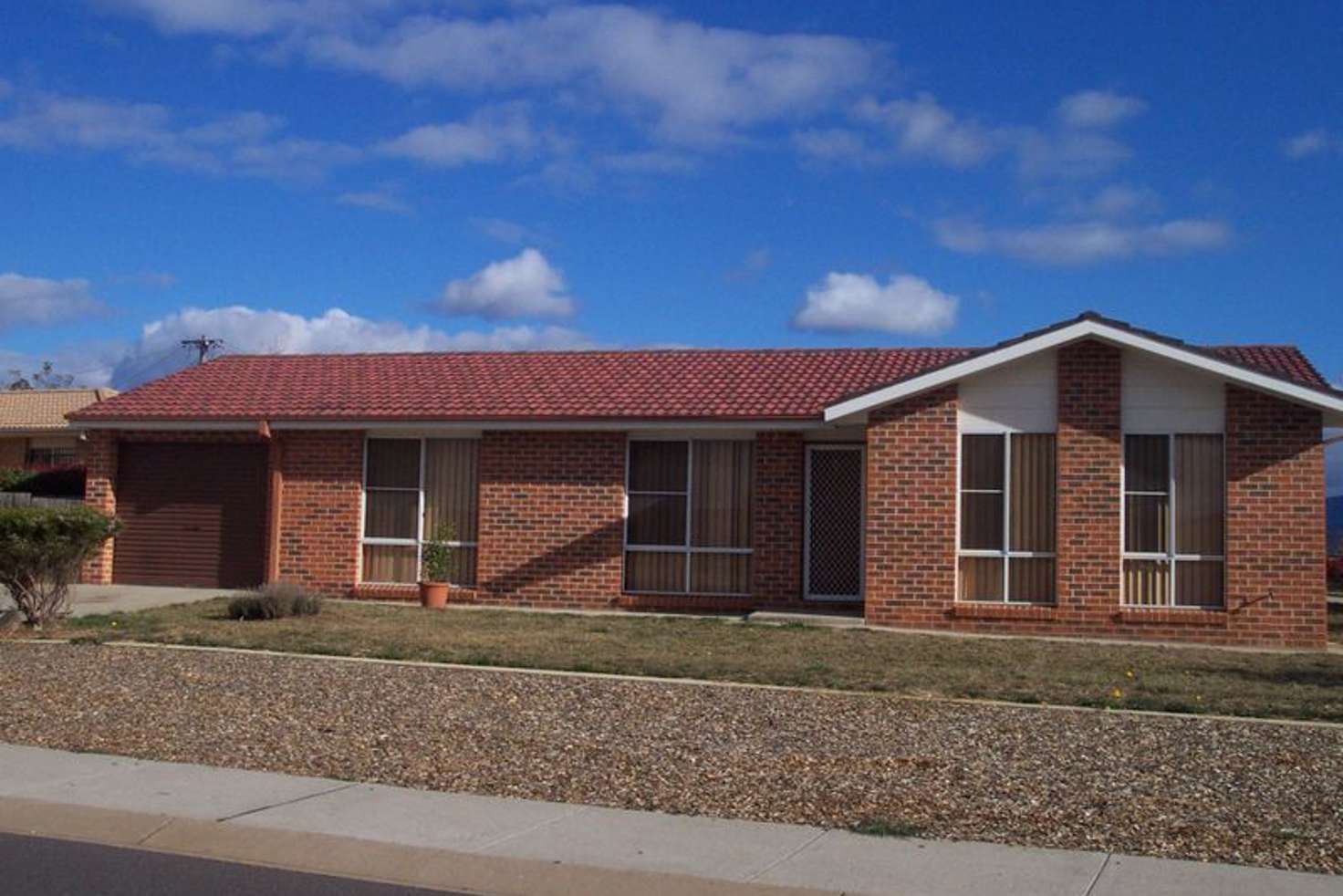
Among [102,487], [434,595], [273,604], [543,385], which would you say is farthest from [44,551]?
[543,385]

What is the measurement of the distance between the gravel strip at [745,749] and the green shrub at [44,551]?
2.82 metres

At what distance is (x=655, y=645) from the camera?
1588 centimetres

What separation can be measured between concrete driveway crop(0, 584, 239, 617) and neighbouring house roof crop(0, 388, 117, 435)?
946 inches

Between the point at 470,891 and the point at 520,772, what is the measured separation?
2.27m

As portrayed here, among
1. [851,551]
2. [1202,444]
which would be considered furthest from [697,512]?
[1202,444]

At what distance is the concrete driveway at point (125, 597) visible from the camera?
768 inches

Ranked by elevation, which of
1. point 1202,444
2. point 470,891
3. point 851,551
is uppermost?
point 1202,444

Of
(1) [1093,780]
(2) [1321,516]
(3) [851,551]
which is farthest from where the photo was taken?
(3) [851,551]

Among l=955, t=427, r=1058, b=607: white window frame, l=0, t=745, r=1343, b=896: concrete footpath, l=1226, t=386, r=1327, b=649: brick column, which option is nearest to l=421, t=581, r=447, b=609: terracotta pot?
l=955, t=427, r=1058, b=607: white window frame

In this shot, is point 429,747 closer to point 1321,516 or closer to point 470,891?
point 470,891

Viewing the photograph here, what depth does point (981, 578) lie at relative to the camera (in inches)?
710

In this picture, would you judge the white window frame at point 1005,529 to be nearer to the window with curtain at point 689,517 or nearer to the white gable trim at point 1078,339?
the white gable trim at point 1078,339

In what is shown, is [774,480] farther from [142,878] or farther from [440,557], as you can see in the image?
[142,878]

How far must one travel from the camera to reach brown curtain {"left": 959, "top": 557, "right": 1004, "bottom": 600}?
17969 mm
